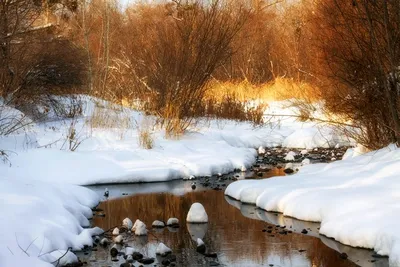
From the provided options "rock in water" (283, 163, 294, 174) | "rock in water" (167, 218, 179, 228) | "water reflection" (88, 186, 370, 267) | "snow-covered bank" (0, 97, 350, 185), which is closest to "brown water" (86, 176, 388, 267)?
"water reflection" (88, 186, 370, 267)

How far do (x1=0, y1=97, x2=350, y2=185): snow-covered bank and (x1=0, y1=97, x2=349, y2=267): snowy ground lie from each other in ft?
0.05

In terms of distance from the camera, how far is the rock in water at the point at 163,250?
213 inches

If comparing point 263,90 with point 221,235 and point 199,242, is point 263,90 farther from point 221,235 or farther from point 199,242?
point 199,242

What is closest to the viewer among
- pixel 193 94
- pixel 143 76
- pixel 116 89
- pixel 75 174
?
pixel 75 174

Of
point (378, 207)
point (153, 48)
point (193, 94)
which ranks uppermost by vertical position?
point (153, 48)

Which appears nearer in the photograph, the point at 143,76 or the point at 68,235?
the point at 68,235

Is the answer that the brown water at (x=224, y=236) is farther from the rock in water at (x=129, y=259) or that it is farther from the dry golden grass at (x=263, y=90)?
the dry golden grass at (x=263, y=90)

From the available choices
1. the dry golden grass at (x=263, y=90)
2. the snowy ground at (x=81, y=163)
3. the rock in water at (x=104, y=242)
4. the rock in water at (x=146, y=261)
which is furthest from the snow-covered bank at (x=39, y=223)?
the dry golden grass at (x=263, y=90)

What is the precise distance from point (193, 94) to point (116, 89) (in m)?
2.96

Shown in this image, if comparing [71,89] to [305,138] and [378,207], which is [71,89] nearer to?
[305,138]

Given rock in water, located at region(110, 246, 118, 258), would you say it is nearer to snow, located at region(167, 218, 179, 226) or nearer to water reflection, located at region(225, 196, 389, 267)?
snow, located at region(167, 218, 179, 226)

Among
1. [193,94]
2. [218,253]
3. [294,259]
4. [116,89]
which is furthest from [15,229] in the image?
[116,89]

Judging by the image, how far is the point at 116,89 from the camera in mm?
14648

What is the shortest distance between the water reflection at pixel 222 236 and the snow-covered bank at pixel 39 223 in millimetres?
279
